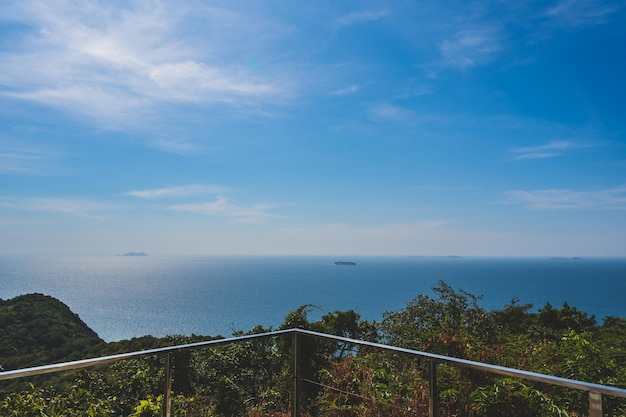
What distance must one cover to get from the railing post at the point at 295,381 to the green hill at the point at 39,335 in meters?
11.3

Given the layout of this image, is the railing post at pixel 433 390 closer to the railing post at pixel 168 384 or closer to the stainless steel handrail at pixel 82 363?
the stainless steel handrail at pixel 82 363

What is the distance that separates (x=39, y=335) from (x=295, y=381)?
49.3 ft

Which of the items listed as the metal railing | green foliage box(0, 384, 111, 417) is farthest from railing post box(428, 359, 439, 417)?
green foliage box(0, 384, 111, 417)

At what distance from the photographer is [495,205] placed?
2973 centimetres

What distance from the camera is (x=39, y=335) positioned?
14805mm

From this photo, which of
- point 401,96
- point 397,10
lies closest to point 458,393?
point 397,10

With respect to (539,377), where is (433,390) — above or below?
below

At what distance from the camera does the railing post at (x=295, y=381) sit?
9.94 feet

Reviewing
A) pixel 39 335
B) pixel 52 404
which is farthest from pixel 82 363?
pixel 39 335

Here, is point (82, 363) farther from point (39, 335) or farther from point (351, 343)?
point (39, 335)

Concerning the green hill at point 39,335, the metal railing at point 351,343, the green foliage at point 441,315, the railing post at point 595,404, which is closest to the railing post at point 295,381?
the metal railing at point 351,343

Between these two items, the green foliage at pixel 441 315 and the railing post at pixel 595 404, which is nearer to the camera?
the railing post at pixel 595 404

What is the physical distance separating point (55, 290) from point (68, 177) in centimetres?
4589

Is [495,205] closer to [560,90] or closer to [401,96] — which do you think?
[560,90]
